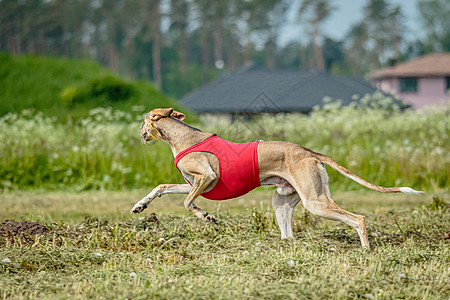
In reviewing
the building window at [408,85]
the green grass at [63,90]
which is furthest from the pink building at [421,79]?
the green grass at [63,90]

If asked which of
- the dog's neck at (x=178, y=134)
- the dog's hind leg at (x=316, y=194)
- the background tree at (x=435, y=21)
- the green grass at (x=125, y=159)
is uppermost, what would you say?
the background tree at (x=435, y=21)

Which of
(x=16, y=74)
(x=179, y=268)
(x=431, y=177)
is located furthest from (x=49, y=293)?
(x=16, y=74)

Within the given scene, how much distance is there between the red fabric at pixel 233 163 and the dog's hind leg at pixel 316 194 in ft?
1.46

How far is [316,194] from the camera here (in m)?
5.48

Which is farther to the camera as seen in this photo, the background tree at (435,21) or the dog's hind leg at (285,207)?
the background tree at (435,21)

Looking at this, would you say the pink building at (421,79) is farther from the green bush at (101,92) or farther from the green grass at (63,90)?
the green bush at (101,92)

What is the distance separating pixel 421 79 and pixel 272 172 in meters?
45.1

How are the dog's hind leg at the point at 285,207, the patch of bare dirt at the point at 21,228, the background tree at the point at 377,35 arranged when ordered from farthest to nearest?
the background tree at the point at 377,35 → the patch of bare dirt at the point at 21,228 → the dog's hind leg at the point at 285,207

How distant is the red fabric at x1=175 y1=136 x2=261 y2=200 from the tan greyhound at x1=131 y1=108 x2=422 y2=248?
0.15 feet

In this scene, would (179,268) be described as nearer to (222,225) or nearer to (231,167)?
(231,167)

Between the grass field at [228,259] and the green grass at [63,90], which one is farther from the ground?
the green grass at [63,90]

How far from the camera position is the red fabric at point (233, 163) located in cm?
556

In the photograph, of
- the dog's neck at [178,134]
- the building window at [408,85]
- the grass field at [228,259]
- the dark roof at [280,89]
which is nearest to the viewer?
the grass field at [228,259]

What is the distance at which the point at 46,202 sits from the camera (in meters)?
9.68
